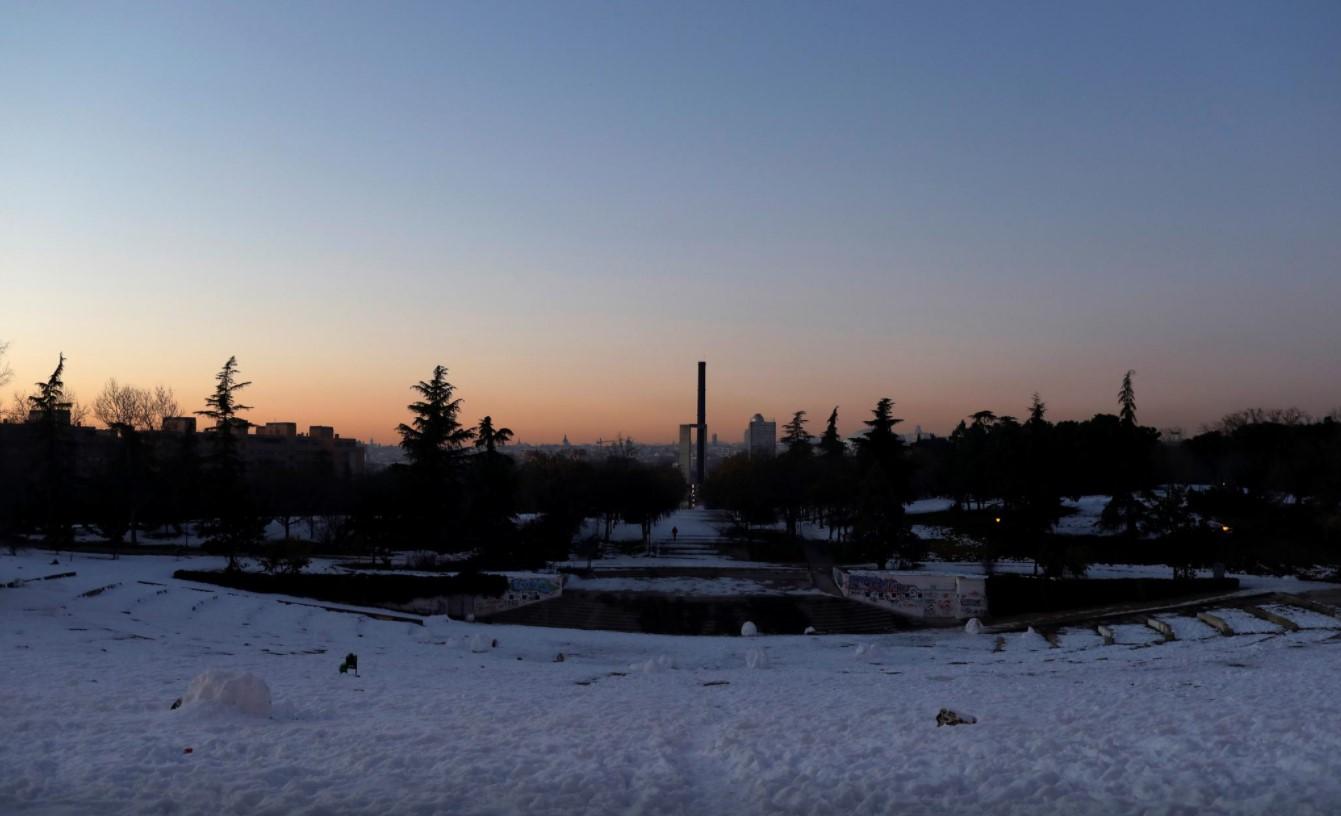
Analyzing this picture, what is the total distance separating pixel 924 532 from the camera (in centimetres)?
5881

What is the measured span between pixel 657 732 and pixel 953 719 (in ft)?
13.2

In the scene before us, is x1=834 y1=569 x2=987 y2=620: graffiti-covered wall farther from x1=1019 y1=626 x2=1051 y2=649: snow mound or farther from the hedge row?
x1=1019 y1=626 x2=1051 y2=649: snow mound

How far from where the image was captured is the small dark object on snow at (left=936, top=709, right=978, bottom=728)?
11.6 metres

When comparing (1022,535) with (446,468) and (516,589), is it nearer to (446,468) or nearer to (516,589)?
(516,589)

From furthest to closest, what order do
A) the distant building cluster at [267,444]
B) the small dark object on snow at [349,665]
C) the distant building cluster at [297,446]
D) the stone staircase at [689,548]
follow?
the distant building cluster at [297,446]
the stone staircase at [689,548]
the distant building cluster at [267,444]
the small dark object on snow at [349,665]

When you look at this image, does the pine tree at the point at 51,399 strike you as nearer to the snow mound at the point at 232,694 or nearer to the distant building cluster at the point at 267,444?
the distant building cluster at the point at 267,444

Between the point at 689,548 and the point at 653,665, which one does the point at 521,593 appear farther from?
the point at 689,548

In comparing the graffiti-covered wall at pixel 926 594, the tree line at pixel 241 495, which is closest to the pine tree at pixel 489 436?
the tree line at pixel 241 495

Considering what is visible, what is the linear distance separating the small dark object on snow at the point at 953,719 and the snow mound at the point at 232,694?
29.5 ft

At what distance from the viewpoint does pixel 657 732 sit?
441 inches

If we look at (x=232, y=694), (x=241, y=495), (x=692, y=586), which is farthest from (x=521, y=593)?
(x=232, y=694)

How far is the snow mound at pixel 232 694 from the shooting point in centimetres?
1125

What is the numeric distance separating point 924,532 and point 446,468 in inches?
1275

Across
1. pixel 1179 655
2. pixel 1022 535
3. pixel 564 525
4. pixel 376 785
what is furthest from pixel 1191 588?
pixel 376 785
